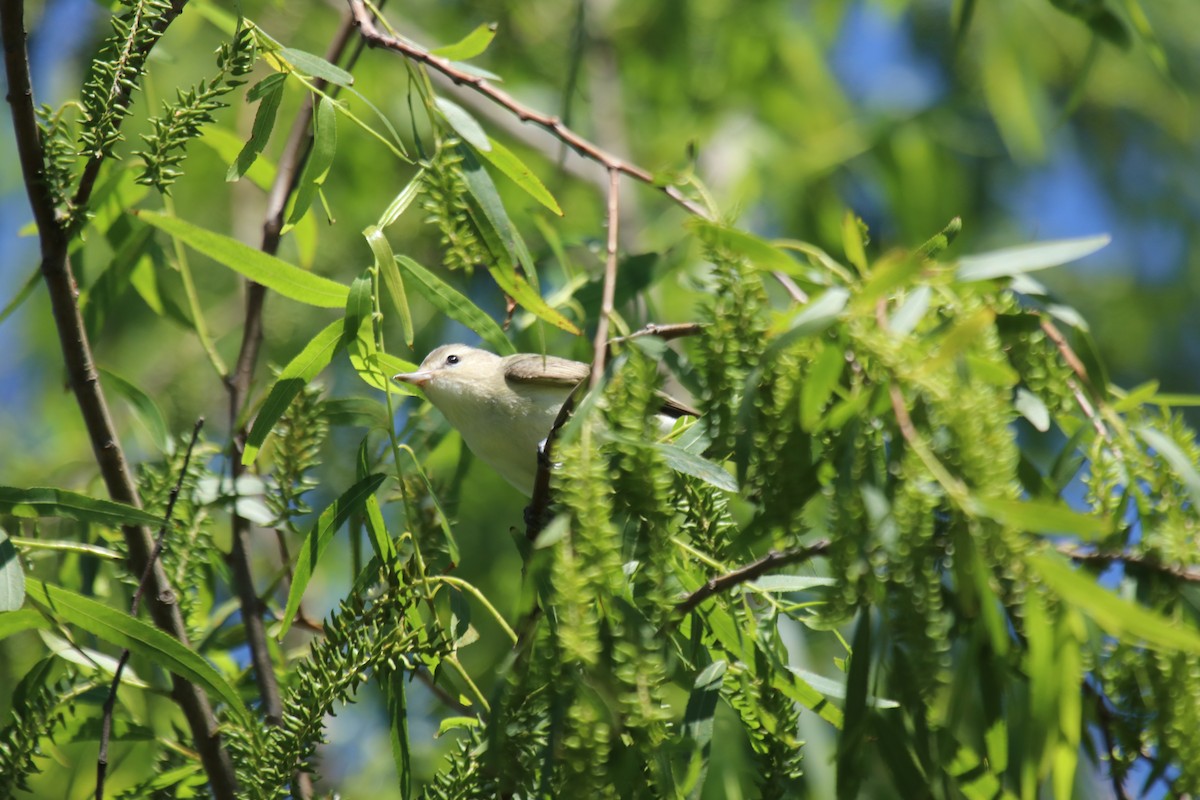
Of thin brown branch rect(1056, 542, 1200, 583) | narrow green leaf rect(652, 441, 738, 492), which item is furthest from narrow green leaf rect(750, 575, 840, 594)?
thin brown branch rect(1056, 542, 1200, 583)

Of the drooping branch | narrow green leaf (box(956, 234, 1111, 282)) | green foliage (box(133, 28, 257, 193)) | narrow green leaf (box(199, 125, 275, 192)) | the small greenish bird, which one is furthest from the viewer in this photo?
the small greenish bird

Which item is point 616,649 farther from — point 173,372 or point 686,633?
point 173,372

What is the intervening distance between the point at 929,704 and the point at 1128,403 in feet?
2.01

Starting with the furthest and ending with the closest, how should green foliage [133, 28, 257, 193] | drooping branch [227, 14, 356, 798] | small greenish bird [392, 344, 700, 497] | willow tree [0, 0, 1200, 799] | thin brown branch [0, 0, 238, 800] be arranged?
small greenish bird [392, 344, 700, 497], drooping branch [227, 14, 356, 798], thin brown branch [0, 0, 238, 800], green foliage [133, 28, 257, 193], willow tree [0, 0, 1200, 799]

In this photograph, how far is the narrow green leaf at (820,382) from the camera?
132cm

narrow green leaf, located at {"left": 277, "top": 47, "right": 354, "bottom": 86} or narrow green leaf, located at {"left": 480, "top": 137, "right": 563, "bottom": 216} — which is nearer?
narrow green leaf, located at {"left": 277, "top": 47, "right": 354, "bottom": 86}

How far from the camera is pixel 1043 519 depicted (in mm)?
1143

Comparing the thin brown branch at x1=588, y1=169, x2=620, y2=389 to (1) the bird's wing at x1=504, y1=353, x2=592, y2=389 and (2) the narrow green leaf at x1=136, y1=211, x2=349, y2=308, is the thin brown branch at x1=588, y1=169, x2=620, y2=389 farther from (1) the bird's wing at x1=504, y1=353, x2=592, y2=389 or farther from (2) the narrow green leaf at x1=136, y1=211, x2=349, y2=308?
(1) the bird's wing at x1=504, y1=353, x2=592, y2=389

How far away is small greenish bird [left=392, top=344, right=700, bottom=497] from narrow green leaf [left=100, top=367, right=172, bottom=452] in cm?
74

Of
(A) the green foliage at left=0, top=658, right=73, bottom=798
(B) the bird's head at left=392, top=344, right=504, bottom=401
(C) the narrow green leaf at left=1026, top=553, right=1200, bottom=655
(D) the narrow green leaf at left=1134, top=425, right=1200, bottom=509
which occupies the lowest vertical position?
(C) the narrow green leaf at left=1026, top=553, right=1200, bottom=655

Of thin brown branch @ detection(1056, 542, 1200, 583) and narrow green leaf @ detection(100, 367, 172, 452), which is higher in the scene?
narrow green leaf @ detection(100, 367, 172, 452)

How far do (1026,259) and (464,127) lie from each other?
0.89m

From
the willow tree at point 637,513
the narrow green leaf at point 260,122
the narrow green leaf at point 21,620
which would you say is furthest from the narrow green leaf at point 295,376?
the narrow green leaf at point 21,620

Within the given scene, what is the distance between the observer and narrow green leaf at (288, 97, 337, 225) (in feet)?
5.67
